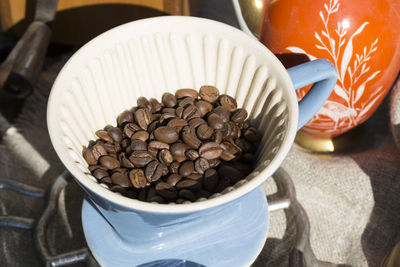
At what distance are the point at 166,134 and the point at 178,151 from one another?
2cm

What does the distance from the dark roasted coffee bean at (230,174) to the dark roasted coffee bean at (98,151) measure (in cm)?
11

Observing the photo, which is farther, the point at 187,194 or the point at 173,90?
the point at 173,90

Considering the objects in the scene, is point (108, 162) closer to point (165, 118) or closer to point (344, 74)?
point (165, 118)

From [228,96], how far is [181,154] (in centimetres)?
9

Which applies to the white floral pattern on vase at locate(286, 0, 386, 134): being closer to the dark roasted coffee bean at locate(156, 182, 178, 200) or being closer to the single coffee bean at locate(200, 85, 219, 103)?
the single coffee bean at locate(200, 85, 219, 103)

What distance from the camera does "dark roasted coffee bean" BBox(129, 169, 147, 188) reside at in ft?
1.36

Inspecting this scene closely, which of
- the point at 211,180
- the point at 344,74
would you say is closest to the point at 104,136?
the point at 211,180

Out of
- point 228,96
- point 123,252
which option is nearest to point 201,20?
point 228,96

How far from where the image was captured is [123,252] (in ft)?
1.51

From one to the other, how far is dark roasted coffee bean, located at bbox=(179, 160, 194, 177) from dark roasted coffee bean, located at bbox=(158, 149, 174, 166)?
0.04ft

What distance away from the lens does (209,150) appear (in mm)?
→ 431

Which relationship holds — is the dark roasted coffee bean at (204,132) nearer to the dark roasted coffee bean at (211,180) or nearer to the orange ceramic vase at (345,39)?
the dark roasted coffee bean at (211,180)

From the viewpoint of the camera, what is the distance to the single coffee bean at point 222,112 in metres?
0.46

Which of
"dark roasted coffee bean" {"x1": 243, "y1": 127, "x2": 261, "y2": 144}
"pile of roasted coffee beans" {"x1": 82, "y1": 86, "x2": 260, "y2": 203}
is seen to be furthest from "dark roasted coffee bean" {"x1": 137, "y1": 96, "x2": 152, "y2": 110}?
"dark roasted coffee bean" {"x1": 243, "y1": 127, "x2": 261, "y2": 144}
